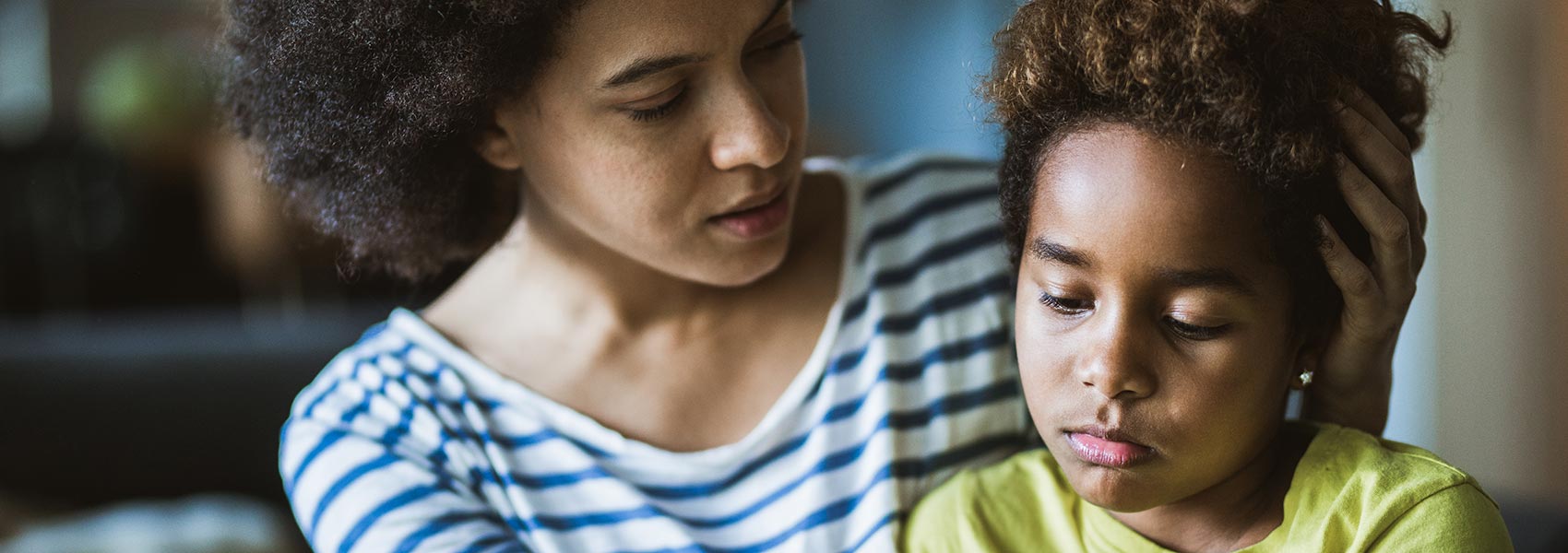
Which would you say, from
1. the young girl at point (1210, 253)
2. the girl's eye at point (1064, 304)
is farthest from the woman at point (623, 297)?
the girl's eye at point (1064, 304)

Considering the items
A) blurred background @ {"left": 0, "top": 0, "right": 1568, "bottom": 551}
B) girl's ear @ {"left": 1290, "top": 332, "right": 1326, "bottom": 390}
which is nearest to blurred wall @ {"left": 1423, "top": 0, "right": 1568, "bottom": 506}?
blurred background @ {"left": 0, "top": 0, "right": 1568, "bottom": 551}

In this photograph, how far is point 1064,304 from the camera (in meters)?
1.05

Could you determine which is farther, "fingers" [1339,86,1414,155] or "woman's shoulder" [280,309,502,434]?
"woman's shoulder" [280,309,502,434]

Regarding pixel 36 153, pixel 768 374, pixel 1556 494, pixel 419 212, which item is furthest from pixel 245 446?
pixel 1556 494

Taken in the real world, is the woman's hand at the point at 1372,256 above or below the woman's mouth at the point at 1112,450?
above

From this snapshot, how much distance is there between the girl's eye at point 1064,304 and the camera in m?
1.04

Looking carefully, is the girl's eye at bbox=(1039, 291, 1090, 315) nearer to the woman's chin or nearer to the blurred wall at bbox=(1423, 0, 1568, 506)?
the woman's chin

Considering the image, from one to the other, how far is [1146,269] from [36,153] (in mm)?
3669

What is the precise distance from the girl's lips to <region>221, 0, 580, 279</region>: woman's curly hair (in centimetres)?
62

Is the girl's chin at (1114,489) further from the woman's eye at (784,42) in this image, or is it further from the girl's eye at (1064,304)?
the woman's eye at (784,42)

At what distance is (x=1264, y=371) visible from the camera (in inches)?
40.5

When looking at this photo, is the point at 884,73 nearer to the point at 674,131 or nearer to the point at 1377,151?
the point at 674,131

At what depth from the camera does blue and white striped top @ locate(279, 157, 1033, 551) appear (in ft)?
4.34

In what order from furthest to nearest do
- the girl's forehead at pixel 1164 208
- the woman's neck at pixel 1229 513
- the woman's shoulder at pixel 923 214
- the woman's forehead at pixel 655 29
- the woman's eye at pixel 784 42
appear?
the woman's shoulder at pixel 923 214 → the woman's eye at pixel 784 42 → the woman's forehead at pixel 655 29 → the woman's neck at pixel 1229 513 → the girl's forehead at pixel 1164 208
